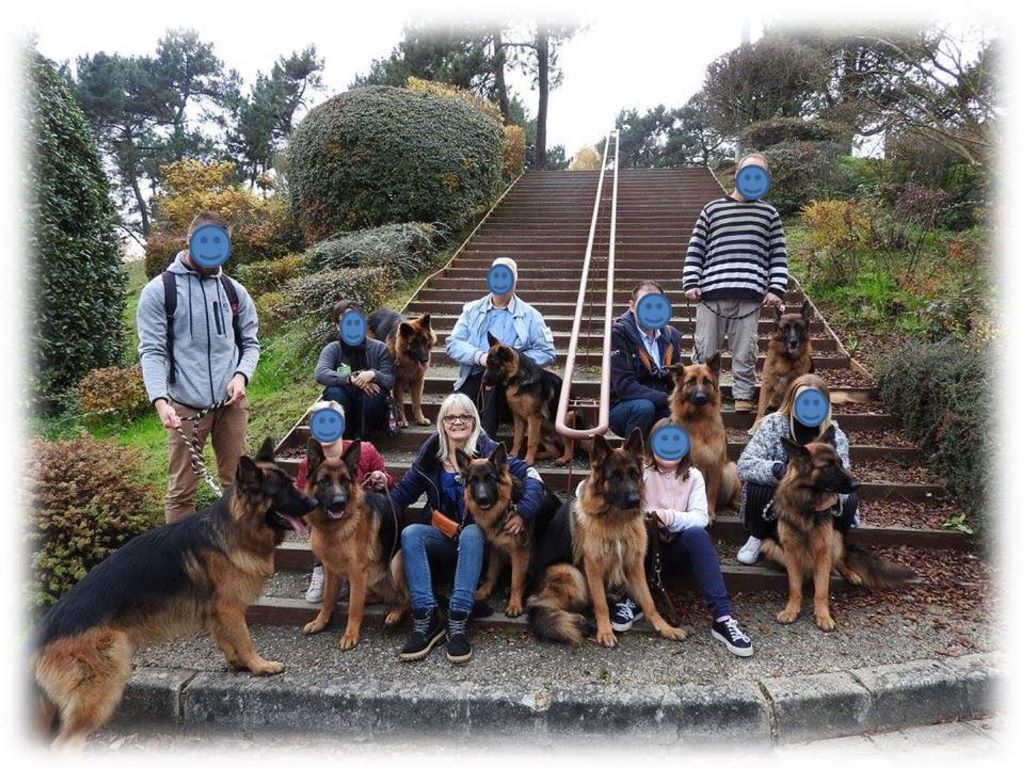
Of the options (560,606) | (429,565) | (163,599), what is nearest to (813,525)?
(560,606)

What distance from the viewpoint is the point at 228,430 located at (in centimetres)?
425

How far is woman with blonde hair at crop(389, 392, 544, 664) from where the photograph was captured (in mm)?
3775

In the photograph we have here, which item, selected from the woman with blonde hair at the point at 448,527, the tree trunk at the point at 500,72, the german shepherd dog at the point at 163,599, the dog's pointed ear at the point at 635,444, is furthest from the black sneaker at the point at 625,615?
the tree trunk at the point at 500,72

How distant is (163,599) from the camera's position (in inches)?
131

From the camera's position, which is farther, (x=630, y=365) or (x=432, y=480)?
(x=630, y=365)

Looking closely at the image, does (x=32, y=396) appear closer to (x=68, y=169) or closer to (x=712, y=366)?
Answer: (x=68, y=169)

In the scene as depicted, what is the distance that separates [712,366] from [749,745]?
251 centimetres

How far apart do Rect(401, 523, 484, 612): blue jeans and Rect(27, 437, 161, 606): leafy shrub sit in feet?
7.45

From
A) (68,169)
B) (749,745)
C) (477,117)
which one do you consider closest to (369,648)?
(749,745)

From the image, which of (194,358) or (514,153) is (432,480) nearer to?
(194,358)

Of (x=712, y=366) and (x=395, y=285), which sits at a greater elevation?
(x=395, y=285)

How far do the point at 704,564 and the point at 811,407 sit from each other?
1301 mm

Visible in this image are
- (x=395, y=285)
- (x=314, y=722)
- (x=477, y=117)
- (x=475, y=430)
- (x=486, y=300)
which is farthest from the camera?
(x=477, y=117)

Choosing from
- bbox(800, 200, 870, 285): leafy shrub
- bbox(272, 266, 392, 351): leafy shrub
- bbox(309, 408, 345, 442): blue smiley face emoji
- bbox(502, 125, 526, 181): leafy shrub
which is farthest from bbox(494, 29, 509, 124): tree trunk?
bbox(309, 408, 345, 442): blue smiley face emoji
